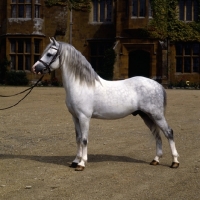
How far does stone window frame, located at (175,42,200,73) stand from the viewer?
2959 centimetres

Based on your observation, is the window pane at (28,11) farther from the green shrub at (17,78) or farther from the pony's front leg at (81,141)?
the pony's front leg at (81,141)

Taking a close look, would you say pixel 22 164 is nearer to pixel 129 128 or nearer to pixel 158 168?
pixel 158 168

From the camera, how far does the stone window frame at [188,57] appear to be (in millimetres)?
29594

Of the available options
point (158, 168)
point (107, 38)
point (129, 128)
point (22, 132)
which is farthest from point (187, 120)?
point (107, 38)

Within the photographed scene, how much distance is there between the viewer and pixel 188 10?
30.0m

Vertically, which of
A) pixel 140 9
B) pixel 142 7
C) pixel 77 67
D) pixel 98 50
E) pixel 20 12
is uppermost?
pixel 142 7

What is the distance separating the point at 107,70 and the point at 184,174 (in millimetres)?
23270

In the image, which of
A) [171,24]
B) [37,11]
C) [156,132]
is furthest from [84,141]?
[37,11]

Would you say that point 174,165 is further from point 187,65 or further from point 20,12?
point 20,12

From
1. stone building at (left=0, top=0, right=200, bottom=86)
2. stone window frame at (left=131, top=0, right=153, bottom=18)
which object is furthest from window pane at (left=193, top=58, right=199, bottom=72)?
stone window frame at (left=131, top=0, right=153, bottom=18)

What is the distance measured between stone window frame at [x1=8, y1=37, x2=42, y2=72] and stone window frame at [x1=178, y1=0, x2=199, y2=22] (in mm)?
9002

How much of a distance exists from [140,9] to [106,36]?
319 cm

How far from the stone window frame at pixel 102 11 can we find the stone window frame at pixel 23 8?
3750 mm

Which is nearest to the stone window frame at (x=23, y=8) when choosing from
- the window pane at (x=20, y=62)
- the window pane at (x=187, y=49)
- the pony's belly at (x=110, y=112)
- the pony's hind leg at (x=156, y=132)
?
the window pane at (x=20, y=62)
